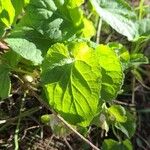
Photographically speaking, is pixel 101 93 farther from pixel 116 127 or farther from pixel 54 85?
pixel 116 127

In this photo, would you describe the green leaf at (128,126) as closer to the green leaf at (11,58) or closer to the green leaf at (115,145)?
the green leaf at (115,145)

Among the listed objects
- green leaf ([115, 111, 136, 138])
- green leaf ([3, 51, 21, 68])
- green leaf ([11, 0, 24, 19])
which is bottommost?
green leaf ([115, 111, 136, 138])

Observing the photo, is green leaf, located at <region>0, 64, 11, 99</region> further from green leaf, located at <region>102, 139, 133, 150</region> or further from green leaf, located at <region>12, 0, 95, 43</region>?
green leaf, located at <region>102, 139, 133, 150</region>

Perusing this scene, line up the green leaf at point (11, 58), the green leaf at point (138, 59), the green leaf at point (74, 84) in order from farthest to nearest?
1. the green leaf at point (138, 59)
2. the green leaf at point (11, 58)
3. the green leaf at point (74, 84)

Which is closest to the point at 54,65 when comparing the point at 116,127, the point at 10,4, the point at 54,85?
the point at 54,85

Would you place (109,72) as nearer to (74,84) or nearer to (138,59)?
(74,84)

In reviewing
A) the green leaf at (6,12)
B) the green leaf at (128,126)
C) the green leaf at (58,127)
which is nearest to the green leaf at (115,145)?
the green leaf at (128,126)

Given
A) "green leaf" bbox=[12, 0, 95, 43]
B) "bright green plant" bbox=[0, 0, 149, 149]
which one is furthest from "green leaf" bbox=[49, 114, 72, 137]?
"green leaf" bbox=[12, 0, 95, 43]
